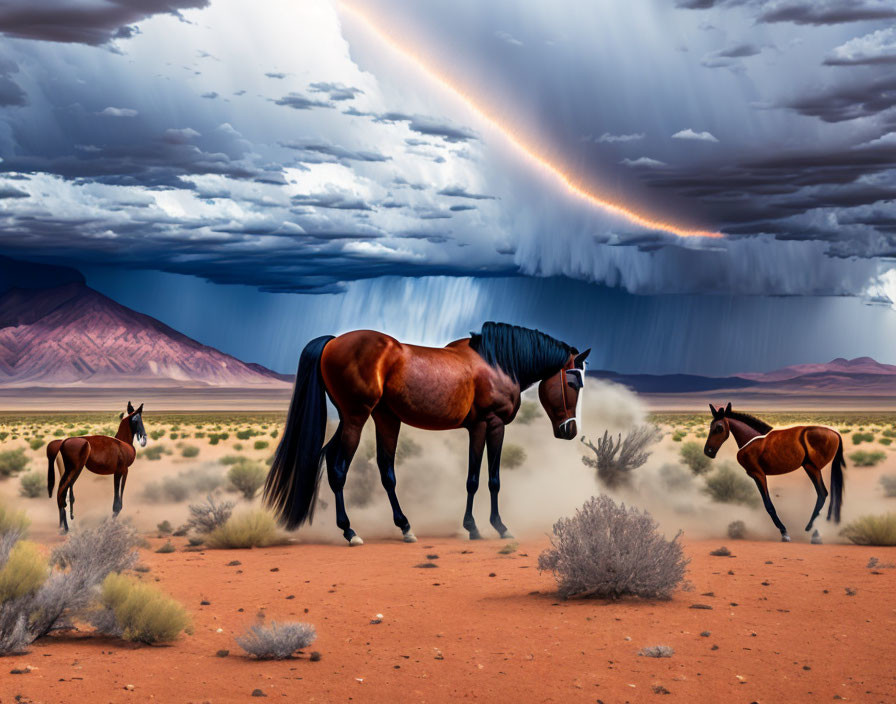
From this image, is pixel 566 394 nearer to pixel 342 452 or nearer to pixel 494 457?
pixel 494 457

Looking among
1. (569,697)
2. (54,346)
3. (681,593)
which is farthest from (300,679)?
(54,346)

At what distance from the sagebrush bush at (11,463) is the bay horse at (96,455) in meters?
14.7

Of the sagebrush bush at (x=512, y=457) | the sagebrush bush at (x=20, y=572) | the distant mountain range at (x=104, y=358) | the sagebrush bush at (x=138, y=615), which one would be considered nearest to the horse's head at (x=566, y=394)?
the sagebrush bush at (x=512, y=457)

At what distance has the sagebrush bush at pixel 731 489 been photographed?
19859 mm

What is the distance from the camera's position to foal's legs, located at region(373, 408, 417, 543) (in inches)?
620

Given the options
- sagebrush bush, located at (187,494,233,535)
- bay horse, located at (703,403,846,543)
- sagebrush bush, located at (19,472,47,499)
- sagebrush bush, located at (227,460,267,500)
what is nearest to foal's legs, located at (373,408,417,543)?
sagebrush bush, located at (187,494,233,535)

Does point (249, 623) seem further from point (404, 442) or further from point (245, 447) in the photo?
point (245, 447)

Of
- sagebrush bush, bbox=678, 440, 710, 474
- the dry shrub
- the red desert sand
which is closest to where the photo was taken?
the red desert sand

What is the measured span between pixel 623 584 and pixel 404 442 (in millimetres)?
10839

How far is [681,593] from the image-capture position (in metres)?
11.6

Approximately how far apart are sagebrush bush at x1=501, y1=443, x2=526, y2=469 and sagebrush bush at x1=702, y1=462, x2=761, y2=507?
3716 millimetres

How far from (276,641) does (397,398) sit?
7019 mm

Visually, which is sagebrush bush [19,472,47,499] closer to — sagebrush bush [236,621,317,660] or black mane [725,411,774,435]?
black mane [725,411,774,435]

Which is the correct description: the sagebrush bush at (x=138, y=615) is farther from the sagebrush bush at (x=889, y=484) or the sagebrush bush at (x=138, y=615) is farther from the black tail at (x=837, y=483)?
the sagebrush bush at (x=889, y=484)
